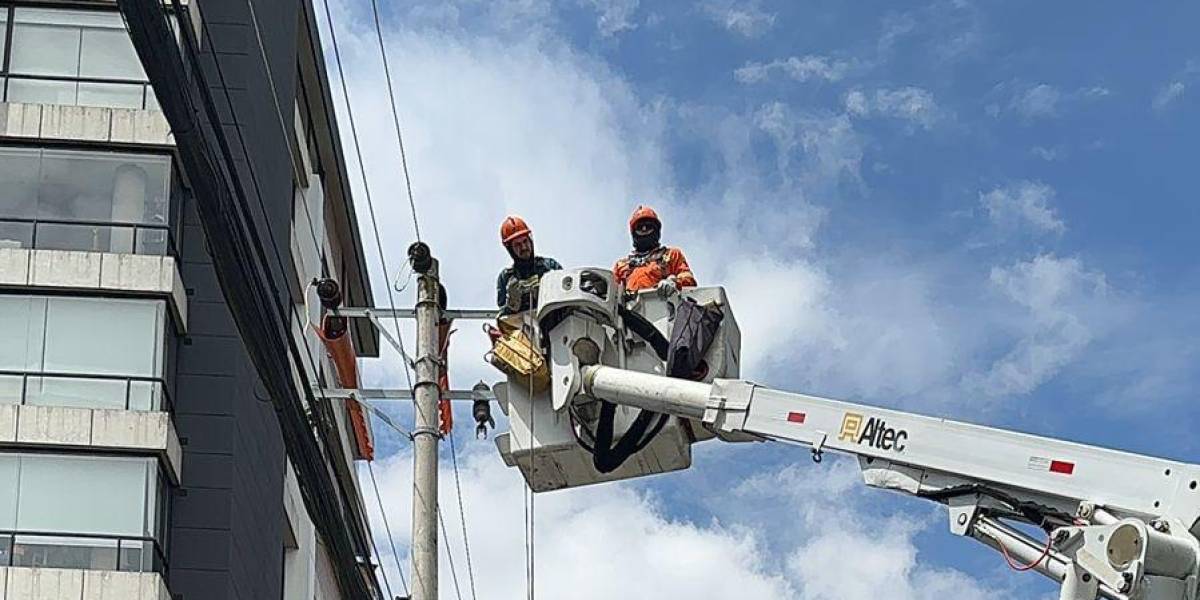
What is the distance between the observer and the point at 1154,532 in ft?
42.8

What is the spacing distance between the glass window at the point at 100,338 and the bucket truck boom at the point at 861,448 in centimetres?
1553

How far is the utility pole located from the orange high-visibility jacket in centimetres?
344

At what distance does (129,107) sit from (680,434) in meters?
18.6

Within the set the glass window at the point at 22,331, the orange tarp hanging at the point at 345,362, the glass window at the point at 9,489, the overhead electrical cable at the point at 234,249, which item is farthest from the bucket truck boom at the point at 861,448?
the glass window at the point at 22,331

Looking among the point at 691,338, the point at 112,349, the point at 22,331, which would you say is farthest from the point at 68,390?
the point at 691,338

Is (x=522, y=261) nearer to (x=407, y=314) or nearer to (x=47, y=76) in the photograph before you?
(x=407, y=314)

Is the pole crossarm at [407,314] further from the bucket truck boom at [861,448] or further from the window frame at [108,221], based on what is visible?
the window frame at [108,221]

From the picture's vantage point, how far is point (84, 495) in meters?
31.6

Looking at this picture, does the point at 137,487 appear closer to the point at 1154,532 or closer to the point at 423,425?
the point at 423,425

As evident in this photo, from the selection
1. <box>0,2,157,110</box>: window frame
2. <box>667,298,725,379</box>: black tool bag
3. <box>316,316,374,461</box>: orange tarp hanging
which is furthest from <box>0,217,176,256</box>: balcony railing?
<box>667,298,725,379</box>: black tool bag

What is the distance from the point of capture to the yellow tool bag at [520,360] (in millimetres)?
17734

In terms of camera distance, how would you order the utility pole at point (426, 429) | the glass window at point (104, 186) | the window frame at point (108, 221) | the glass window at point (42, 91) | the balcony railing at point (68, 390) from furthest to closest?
1. the glass window at point (42, 91)
2. the glass window at point (104, 186)
3. the window frame at point (108, 221)
4. the balcony railing at point (68, 390)
5. the utility pole at point (426, 429)

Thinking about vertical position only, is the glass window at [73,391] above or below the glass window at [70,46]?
below

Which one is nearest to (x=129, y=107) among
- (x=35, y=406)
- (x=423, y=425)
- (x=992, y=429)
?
(x=35, y=406)
